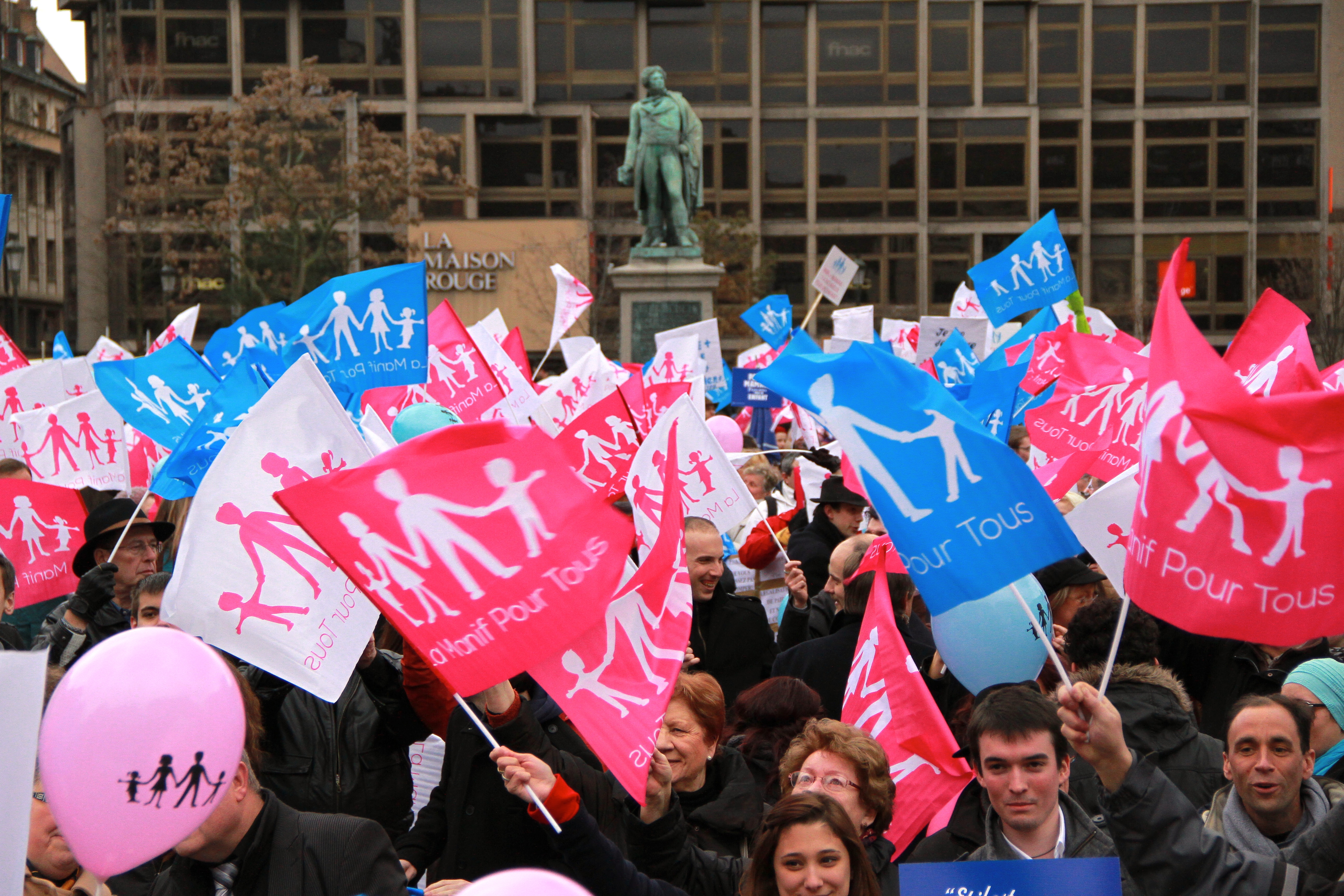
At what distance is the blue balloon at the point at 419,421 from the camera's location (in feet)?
22.5

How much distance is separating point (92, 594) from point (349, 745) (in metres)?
1.84

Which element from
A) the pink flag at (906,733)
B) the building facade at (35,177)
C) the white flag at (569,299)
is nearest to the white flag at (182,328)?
the white flag at (569,299)

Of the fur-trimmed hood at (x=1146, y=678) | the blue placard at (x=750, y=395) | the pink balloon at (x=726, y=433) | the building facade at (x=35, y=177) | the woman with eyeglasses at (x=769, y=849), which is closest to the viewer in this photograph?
the woman with eyeglasses at (x=769, y=849)

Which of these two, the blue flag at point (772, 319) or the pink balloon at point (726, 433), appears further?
the blue flag at point (772, 319)

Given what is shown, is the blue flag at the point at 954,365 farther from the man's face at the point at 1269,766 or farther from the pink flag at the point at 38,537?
the man's face at the point at 1269,766

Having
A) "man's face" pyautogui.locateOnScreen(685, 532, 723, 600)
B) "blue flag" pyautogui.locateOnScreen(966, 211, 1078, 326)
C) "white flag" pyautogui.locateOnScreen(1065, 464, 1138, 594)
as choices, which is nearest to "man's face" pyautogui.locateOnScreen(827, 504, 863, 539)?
"man's face" pyautogui.locateOnScreen(685, 532, 723, 600)

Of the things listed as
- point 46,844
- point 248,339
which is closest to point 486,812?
point 46,844

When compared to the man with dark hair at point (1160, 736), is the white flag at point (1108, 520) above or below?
above

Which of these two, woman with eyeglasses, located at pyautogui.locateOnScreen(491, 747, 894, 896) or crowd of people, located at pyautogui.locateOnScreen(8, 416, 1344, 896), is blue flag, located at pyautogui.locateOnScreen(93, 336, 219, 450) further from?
woman with eyeglasses, located at pyautogui.locateOnScreen(491, 747, 894, 896)

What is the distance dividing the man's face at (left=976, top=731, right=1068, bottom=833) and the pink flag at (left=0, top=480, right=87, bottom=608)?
444 centimetres

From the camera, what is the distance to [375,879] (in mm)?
3166

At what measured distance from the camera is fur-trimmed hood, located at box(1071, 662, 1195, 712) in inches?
164

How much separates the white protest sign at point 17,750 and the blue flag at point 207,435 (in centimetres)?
392

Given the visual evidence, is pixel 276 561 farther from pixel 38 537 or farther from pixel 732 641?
pixel 38 537
